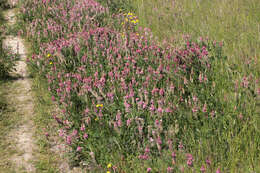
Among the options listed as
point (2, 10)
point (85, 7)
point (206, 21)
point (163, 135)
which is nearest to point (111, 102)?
point (163, 135)

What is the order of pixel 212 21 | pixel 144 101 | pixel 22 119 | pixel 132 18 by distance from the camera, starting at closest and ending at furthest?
pixel 144 101, pixel 22 119, pixel 212 21, pixel 132 18

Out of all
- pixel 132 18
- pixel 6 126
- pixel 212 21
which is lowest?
pixel 6 126

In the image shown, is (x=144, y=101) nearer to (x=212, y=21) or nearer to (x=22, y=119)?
(x=22, y=119)

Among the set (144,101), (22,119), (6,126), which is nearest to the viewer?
(144,101)

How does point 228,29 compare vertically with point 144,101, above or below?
above

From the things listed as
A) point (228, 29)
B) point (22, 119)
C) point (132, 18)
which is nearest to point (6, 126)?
point (22, 119)

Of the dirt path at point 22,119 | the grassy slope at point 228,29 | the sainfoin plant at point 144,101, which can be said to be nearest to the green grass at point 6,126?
the dirt path at point 22,119

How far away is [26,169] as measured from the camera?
351cm

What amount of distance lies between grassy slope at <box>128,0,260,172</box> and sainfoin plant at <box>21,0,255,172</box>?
132 millimetres

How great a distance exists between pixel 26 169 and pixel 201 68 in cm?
254

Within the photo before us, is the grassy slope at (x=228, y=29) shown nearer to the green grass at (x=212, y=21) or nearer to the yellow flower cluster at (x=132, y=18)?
the green grass at (x=212, y=21)

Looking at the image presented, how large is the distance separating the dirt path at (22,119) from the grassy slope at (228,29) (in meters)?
1.98

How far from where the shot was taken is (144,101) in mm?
3838

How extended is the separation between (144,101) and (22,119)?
1860mm
